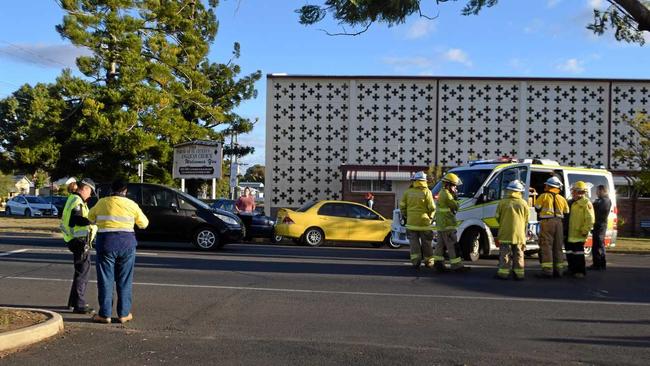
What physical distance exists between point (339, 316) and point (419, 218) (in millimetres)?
4512

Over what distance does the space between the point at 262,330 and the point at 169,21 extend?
78.4 feet

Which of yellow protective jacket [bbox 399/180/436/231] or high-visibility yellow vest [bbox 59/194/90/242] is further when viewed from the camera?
yellow protective jacket [bbox 399/180/436/231]

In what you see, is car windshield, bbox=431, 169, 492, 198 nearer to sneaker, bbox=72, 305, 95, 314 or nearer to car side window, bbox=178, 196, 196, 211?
car side window, bbox=178, 196, 196, 211

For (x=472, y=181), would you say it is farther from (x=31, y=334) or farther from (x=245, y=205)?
(x=31, y=334)

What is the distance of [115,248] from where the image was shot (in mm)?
7262

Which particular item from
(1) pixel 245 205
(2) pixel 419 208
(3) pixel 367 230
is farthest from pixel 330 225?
(2) pixel 419 208

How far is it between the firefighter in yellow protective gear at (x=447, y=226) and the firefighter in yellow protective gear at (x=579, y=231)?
2058 mm

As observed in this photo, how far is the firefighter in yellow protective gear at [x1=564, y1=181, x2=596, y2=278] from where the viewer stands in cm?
1167

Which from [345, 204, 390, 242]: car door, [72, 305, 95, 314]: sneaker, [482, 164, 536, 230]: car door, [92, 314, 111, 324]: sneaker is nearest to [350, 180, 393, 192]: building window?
[345, 204, 390, 242]: car door

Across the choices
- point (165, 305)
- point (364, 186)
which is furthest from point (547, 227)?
point (364, 186)

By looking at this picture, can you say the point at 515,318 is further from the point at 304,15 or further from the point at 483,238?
the point at 483,238

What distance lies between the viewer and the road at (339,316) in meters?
6.11

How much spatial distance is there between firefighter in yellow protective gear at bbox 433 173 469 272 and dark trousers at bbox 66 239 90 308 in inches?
253

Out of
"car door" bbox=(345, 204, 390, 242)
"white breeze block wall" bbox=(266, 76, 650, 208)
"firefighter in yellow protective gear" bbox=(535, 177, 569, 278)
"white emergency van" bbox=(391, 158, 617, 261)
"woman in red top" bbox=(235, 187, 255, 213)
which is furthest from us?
"white breeze block wall" bbox=(266, 76, 650, 208)
